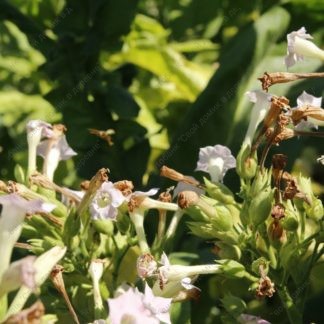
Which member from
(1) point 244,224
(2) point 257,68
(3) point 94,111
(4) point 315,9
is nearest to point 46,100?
(3) point 94,111

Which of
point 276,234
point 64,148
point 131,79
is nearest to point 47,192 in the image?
point 64,148

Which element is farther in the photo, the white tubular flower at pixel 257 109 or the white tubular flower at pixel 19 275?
the white tubular flower at pixel 257 109

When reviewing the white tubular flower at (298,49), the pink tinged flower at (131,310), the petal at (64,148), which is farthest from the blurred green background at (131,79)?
the pink tinged flower at (131,310)

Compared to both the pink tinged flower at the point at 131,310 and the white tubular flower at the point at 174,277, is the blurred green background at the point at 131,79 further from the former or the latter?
the pink tinged flower at the point at 131,310

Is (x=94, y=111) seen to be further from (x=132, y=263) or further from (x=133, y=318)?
(x=133, y=318)

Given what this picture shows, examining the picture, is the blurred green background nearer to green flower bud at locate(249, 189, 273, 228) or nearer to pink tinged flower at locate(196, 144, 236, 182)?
pink tinged flower at locate(196, 144, 236, 182)

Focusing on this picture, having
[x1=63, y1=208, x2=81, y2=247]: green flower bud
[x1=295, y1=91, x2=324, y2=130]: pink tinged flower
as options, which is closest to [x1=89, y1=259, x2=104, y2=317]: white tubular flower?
[x1=63, y1=208, x2=81, y2=247]: green flower bud
